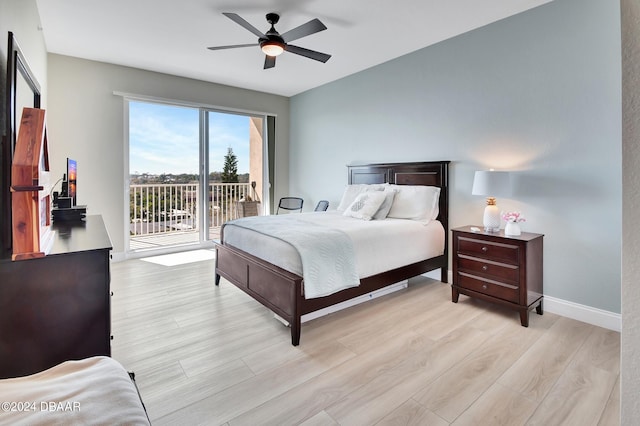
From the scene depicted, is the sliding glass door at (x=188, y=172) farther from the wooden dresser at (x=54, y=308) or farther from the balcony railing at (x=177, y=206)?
the wooden dresser at (x=54, y=308)

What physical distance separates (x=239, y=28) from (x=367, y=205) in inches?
90.4

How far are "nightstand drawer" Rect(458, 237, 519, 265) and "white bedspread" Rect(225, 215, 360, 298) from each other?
3.69ft

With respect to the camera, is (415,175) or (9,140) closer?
(9,140)

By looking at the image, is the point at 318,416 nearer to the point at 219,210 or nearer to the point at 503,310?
the point at 503,310

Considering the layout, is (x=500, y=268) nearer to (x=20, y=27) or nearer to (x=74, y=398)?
(x=74, y=398)

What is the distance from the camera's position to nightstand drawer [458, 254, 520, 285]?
2.62 m

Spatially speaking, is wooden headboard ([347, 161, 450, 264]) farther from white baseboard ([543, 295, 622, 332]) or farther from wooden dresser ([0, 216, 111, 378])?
wooden dresser ([0, 216, 111, 378])

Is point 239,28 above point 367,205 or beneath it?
above

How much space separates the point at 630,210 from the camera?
2.67 ft

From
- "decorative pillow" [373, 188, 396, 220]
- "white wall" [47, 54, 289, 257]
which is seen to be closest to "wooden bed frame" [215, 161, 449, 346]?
"decorative pillow" [373, 188, 396, 220]

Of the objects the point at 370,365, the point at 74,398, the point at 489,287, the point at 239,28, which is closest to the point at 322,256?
the point at 370,365

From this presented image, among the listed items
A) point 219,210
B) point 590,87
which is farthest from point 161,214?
point 590,87

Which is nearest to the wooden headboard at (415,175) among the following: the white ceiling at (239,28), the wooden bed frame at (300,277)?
the wooden bed frame at (300,277)

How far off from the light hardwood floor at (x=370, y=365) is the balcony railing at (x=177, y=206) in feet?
8.45
